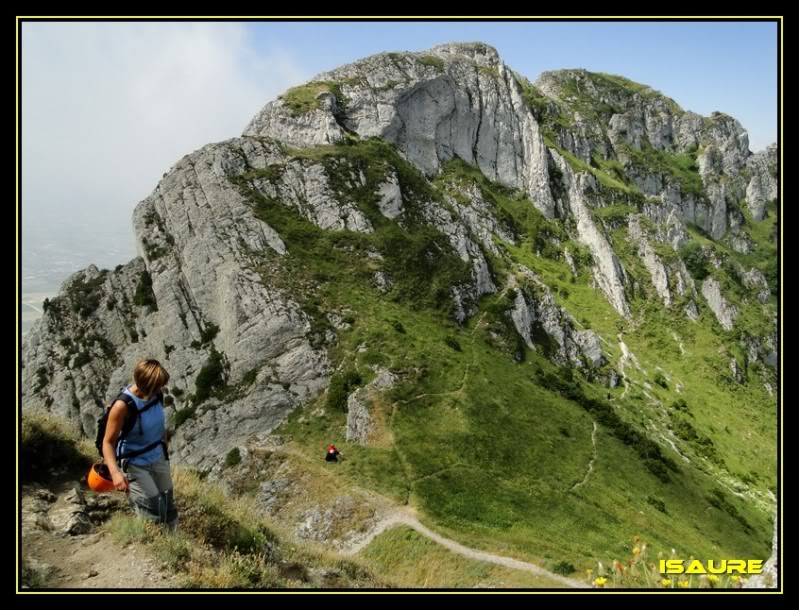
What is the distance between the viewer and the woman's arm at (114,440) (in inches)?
386

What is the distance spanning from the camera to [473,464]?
43.5 meters

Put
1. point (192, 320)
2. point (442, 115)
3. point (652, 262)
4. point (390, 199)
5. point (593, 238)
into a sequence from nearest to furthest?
point (192, 320) < point (390, 199) < point (652, 262) < point (593, 238) < point (442, 115)

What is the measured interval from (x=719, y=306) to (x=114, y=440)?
138m

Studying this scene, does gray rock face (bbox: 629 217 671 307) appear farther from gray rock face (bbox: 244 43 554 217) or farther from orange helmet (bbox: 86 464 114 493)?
orange helmet (bbox: 86 464 114 493)

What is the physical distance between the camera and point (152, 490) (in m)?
11.2

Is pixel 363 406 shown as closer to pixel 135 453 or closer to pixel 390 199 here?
pixel 135 453

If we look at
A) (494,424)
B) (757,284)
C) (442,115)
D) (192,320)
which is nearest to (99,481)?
(494,424)

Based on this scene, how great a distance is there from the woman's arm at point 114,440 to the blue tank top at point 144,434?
33cm

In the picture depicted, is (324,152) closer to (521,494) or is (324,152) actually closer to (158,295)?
(158,295)

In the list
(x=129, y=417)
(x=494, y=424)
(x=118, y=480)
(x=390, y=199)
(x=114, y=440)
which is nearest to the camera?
(x=118, y=480)

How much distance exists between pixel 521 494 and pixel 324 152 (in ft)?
217

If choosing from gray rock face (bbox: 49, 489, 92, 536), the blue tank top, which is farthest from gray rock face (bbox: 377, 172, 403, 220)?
the blue tank top

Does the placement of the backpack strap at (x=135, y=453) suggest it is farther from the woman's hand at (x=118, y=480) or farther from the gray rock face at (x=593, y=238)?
the gray rock face at (x=593, y=238)

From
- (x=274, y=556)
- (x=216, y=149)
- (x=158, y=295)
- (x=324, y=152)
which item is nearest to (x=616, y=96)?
(x=324, y=152)
